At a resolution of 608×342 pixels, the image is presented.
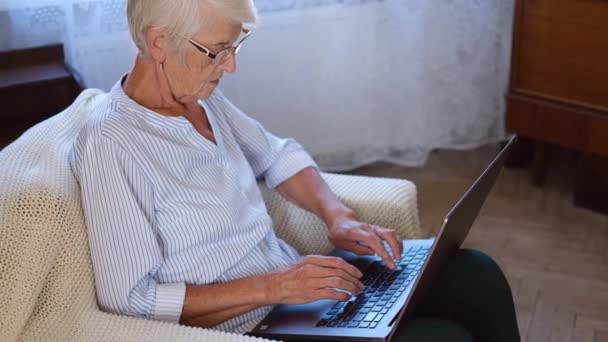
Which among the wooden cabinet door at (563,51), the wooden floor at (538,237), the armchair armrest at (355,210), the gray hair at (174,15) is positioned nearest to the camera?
the gray hair at (174,15)

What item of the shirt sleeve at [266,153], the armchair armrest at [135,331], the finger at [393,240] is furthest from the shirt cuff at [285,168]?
the armchair armrest at [135,331]

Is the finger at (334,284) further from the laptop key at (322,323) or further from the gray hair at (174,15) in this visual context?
the gray hair at (174,15)

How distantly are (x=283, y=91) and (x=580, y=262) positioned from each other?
40.9 inches

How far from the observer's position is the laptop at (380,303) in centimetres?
125

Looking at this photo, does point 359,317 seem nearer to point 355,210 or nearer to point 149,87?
point 355,210

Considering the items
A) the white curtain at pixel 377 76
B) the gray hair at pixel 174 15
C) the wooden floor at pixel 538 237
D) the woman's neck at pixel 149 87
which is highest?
the gray hair at pixel 174 15

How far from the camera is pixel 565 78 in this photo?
8.06ft

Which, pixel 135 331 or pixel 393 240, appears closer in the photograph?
pixel 135 331

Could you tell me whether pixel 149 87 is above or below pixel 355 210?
above

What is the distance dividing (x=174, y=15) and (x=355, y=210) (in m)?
0.56

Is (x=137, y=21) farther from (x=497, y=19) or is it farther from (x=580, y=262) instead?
(x=497, y=19)

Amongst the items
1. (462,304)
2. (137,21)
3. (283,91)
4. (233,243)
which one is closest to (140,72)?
(137,21)

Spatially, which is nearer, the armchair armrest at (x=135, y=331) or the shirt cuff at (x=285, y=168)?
the armchair armrest at (x=135, y=331)

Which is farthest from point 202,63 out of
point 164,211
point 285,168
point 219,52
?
point 285,168
